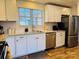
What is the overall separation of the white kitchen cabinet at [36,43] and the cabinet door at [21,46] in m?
0.21

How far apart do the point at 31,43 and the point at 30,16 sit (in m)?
1.52

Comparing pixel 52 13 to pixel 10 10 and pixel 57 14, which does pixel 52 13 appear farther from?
pixel 10 10

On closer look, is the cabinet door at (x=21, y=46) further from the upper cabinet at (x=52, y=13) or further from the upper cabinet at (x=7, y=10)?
the upper cabinet at (x=52, y=13)

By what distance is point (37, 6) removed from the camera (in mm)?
6258

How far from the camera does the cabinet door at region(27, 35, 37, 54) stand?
5155 mm

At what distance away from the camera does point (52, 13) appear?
665cm

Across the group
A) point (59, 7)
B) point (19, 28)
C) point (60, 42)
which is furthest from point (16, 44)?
point (59, 7)

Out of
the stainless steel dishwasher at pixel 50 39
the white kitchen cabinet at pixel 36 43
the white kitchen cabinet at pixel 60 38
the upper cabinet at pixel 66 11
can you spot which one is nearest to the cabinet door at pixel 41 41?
the white kitchen cabinet at pixel 36 43

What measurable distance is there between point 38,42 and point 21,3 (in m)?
1.88

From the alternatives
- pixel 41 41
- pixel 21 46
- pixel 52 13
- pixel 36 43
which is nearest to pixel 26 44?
pixel 21 46

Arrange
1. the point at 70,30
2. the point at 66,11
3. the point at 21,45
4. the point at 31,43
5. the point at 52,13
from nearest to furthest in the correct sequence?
the point at 21,45, the point at 31,43, the point at 52,13, the point at 70,30, the point at 66,11

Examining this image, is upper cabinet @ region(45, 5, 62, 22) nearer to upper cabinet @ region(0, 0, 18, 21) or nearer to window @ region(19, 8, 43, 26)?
window @ region(19, 8, 43, 26)

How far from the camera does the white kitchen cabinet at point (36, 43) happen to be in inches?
205

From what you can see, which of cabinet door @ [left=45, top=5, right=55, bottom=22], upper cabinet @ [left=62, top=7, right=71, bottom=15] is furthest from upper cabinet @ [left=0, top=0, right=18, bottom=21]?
upper cabinet @ [left=62, top=7, right=71, bottom=15]
